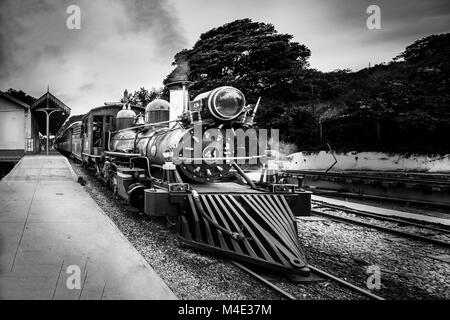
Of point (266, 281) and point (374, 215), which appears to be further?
point (374, 215)

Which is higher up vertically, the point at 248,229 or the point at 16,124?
the point at 16,124

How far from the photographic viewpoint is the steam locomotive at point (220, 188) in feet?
Result: 14.2


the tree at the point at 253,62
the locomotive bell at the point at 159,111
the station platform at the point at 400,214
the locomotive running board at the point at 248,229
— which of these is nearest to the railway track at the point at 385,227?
the station platform at the point at 400,214

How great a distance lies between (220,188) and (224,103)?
4.62 feet

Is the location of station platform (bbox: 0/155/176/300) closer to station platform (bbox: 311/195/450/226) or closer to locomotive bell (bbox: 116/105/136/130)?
locomotive bell (bbox: 116/105/136/130)

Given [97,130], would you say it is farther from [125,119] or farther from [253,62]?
[253,62]

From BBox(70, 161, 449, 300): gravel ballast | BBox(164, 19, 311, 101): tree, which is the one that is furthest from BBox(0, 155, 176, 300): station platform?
BBox(164, 19, 311, 101): tree

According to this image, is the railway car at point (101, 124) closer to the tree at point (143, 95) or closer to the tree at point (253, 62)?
the tree at point (253, 62)

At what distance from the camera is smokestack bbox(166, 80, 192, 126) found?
6.67 metres

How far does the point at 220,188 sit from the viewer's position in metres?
5.70

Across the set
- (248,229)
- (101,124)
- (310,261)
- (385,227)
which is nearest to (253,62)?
(101,124)

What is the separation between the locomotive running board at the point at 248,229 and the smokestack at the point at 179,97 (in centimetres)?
250

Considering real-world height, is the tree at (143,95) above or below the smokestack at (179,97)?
above
